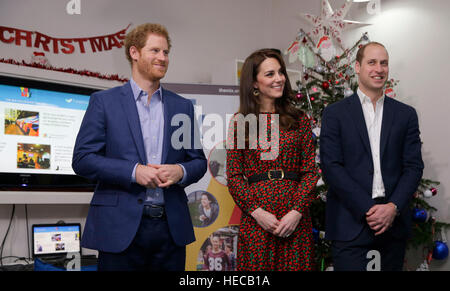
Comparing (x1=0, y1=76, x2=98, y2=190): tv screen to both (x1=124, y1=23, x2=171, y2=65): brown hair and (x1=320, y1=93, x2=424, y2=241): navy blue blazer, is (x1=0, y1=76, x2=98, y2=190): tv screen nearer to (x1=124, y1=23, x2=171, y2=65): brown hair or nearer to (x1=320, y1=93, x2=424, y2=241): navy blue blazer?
(x1=124, y1=23, x2=171, y2=65): brown hair

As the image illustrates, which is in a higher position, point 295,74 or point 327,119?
point 295,74

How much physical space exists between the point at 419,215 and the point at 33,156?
3007 millimetres

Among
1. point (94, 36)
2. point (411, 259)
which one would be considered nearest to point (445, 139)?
point (411, 259)

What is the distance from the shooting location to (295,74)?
525cm

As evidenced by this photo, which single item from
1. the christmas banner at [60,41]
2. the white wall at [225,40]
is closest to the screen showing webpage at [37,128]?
the white wall at [225,40]

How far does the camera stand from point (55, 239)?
3746 mm

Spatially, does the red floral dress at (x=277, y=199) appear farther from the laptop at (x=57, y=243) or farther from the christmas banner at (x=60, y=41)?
the christmas banner at (x=60, y=41)

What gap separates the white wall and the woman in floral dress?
1.93 m

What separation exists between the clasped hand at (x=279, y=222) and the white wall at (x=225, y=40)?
6.92ft

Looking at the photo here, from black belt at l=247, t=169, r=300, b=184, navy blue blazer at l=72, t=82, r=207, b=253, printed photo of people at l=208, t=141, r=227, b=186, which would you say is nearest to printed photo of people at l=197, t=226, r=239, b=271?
printed photo of people at l=208, t=141, r=227, b=186

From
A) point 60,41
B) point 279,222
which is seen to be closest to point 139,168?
point 279,222

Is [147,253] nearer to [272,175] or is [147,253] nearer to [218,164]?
[272,175]
